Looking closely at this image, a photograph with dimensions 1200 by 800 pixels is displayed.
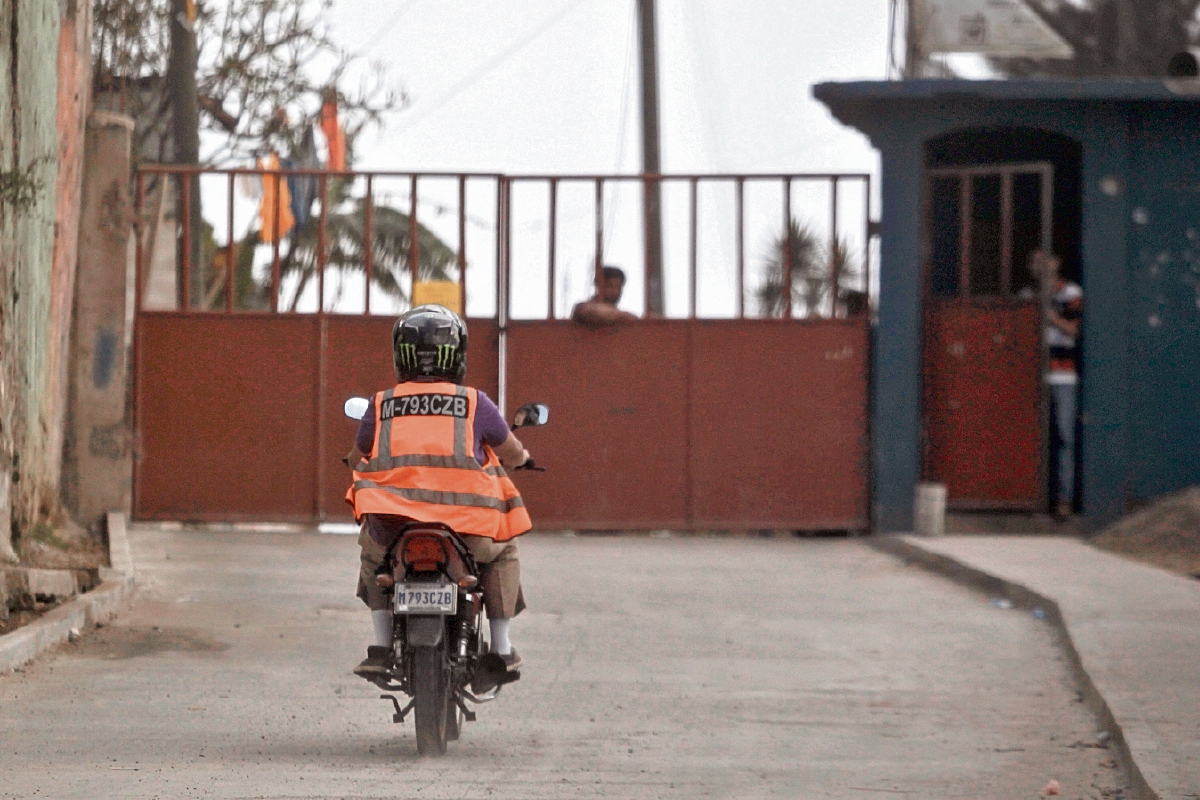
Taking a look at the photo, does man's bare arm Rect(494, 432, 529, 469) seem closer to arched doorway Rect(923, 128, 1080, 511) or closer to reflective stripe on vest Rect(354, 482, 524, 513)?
reflective stripe on vest Rect(354, 482, 524, 513)

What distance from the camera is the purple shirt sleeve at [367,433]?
258 inches

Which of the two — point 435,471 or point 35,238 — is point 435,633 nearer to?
point 435,471

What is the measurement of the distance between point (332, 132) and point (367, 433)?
1453cm

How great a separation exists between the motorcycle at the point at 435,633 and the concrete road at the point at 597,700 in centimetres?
18

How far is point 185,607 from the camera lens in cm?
987

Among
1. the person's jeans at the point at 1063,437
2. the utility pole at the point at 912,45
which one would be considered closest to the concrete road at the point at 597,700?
the person's jeans at the point at 1063,437

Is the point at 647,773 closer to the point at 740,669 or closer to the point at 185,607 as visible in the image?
the point at 740,669

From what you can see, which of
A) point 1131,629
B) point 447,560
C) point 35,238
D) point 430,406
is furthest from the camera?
point 35,238

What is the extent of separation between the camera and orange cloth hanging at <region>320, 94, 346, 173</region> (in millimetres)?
20266

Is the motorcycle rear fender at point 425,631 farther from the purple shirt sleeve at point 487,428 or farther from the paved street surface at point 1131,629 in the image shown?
the paved street surface at point 1131,629

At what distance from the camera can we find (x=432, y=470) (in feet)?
20.8

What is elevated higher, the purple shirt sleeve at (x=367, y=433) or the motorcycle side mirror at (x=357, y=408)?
the motorcycle side mirror at (x=357, y=408)

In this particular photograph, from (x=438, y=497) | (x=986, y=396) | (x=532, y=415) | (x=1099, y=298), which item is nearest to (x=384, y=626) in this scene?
(x=438, y=497)

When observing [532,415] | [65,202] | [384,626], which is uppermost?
[65,202]
